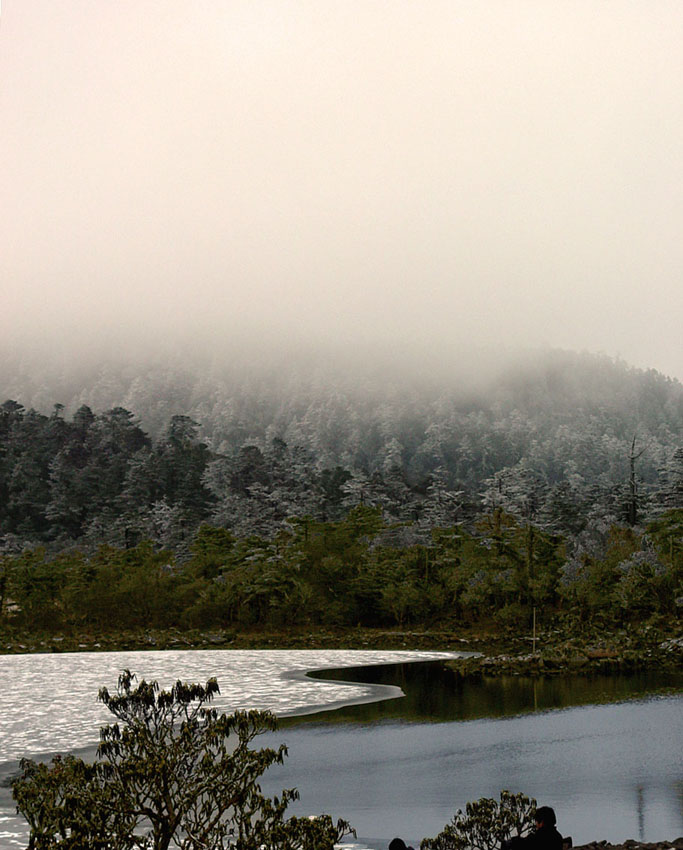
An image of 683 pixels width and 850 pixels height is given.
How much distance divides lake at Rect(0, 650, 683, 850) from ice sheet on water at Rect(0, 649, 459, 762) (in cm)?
12

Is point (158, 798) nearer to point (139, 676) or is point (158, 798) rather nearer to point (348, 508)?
point (139, 676)

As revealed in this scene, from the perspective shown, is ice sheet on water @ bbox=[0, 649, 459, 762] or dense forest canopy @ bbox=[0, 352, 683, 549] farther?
dense forest canopy @ bbox=[0, 352, 683, 549]

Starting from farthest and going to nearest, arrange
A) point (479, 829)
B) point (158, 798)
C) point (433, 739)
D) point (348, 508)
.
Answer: point (348, 508) → point (433, 739) → point (479, 829) → point (158, 798)

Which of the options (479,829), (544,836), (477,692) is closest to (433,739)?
(477,692)

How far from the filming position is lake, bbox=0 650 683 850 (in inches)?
548

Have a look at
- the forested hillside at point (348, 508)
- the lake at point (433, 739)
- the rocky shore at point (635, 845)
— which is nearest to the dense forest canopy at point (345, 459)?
the forested hillside at point (348, 508)

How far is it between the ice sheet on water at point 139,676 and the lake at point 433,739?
0.12 m

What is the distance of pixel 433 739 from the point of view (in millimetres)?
20922

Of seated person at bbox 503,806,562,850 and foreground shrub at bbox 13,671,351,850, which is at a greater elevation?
foreground shrub at bbox 13,671,351,850

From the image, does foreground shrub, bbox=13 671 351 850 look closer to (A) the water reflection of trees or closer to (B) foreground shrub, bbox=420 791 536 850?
(B) foreground shrub, bbox=420 791 536 850

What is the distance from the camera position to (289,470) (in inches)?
4904

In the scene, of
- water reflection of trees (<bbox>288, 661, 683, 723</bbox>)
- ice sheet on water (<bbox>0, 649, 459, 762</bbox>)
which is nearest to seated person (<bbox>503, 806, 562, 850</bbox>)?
ice sheet on water (<bbox>0, 649, 459, 762</bbox>)

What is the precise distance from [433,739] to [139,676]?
1674 cm

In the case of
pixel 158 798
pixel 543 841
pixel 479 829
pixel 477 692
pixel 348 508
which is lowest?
pixel 477 692
